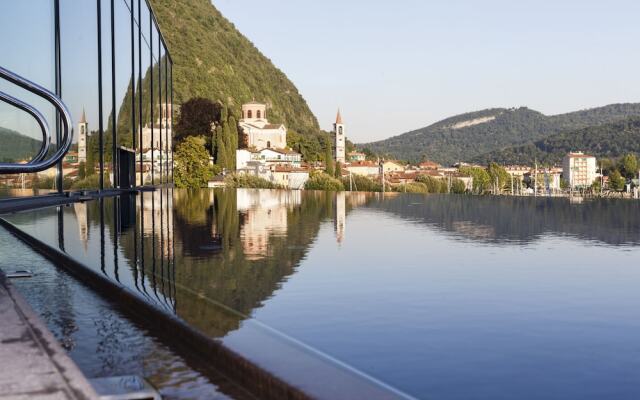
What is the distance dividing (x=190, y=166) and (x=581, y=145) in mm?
143700

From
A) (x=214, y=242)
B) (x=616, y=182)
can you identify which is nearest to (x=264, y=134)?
(x=616, y=182)

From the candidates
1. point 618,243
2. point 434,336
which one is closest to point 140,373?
point 434,336

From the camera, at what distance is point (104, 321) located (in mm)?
4777

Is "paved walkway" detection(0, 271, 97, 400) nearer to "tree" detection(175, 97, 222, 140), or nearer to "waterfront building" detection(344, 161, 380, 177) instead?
"tree" detection(175, 97, 222, 140)

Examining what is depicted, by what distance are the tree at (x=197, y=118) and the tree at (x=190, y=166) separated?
8.69m

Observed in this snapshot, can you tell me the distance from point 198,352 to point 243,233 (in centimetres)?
812

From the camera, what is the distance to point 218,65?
113 m

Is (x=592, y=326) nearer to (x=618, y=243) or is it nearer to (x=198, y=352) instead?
(x=198, y=352)

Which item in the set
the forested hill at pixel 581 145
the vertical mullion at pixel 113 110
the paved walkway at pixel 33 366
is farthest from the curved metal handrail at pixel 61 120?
the forested hill at pixel 581 145

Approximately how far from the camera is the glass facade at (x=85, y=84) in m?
8.66

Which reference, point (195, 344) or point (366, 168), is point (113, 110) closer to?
point (195, 344)

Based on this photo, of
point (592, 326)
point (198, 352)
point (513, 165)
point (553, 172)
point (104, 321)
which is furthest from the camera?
point (513, 165)

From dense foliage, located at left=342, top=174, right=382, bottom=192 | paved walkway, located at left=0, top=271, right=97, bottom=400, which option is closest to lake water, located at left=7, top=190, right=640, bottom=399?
paved walkway, located at left=0, top=271, right=97, bottom=400

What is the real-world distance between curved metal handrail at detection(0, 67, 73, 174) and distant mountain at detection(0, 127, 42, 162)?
11.4 feet
